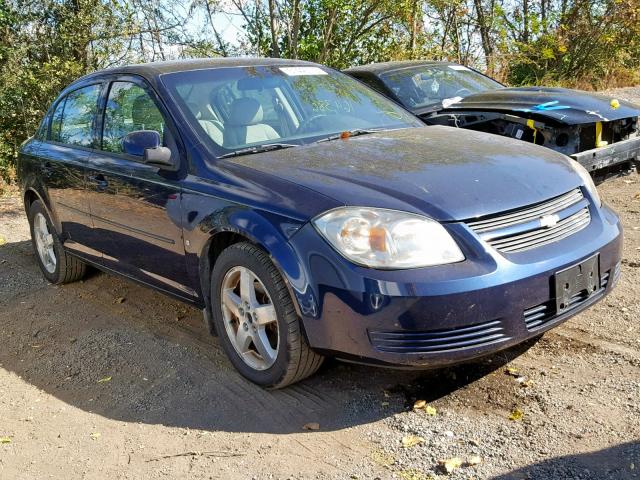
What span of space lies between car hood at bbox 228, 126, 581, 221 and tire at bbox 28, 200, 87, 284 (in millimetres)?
2553

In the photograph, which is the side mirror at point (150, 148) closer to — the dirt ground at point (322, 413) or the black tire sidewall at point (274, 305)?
the black tire sidewall at point (274, 305)

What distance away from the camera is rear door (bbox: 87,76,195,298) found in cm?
410

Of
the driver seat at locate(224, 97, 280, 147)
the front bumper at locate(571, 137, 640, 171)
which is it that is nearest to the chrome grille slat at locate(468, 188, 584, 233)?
the driver seat at locate(224, 97, 280, 147)

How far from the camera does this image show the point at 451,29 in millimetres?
16406

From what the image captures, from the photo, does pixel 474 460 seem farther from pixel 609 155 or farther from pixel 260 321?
pixel 609 155

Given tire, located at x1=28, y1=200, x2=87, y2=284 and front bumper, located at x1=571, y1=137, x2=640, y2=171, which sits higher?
front bumper, located at x1=571, y1=137, x2=640, y2=171

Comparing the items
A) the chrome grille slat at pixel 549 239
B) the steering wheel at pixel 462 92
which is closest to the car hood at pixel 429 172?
the chrome grille slat at pixel 549 239

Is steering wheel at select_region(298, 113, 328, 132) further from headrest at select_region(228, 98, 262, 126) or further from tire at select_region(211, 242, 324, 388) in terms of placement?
tire at select_region(211, 242, 324, 388)

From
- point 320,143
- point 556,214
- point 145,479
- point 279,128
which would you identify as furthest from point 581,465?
point 279,128

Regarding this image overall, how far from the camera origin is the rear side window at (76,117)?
5059 millimetres

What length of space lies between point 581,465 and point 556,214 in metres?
1.16

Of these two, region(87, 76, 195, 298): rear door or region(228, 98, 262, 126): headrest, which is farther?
region(228, 98, 262, 126): headrest

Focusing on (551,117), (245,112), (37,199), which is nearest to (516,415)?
(245,112)

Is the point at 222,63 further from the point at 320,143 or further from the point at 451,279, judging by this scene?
the point at 451,279
